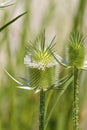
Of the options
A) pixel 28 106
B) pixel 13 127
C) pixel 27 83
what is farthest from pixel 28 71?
pixel 28 106

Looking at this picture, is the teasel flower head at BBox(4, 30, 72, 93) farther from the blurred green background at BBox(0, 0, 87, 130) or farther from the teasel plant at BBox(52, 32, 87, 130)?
the blurred green background at BBox(0, 0, 87, 130)

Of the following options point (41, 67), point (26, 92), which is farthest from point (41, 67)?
point (26, 92)

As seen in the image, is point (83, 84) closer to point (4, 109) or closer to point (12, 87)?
point (12, 87)

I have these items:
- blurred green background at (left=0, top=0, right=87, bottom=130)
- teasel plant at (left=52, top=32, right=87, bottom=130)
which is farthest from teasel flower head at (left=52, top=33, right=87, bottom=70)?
blurred green background at (left=0, top=0, right=87, bottom=130)

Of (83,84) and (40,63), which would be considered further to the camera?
(83,84)

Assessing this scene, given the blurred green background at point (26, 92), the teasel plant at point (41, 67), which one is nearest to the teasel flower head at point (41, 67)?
the teasel plant at point (41, 67)

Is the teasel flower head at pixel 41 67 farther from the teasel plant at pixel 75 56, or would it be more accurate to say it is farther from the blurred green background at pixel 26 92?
the blurred green background at pixel 26 92
